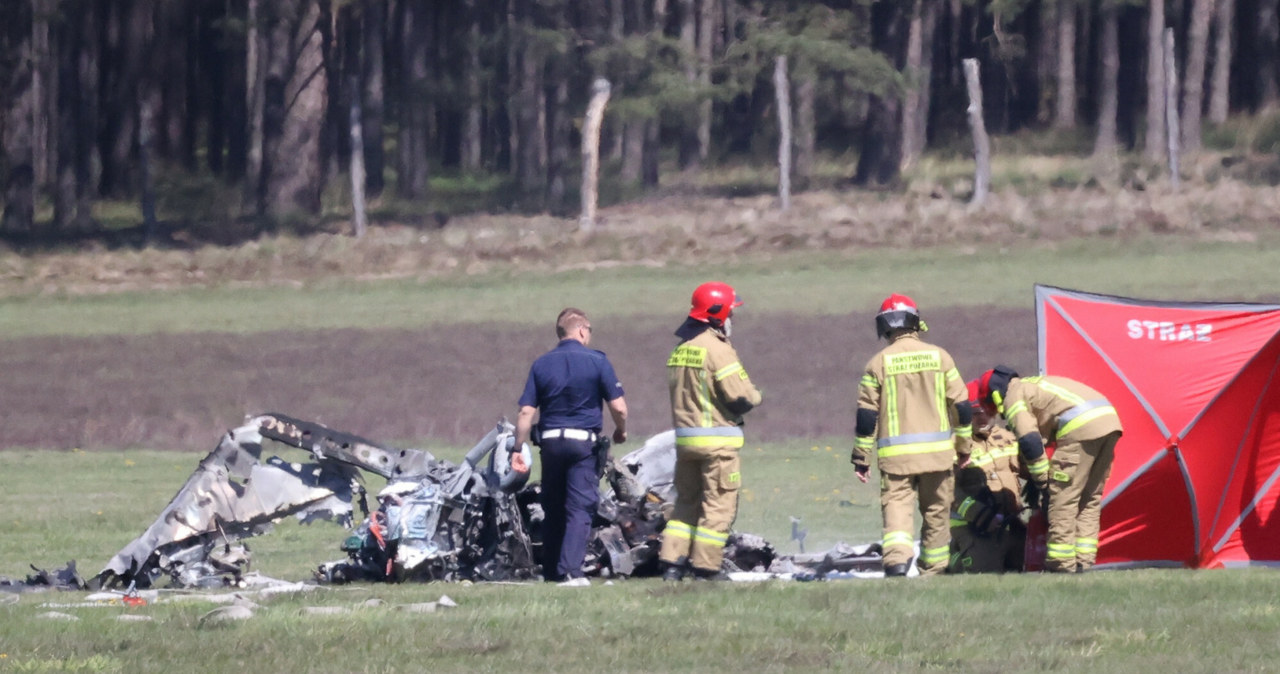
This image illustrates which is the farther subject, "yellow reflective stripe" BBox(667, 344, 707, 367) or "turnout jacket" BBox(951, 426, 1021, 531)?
"turnout jacket" BBox(951, 426, 1021, 531)

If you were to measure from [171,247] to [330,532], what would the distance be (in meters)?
21.9

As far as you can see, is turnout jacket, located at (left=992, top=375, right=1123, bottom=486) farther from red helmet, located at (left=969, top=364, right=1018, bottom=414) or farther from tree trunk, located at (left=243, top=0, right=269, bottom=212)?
tree trunk, located at (left=243, top=0, right=269, bottom=212)

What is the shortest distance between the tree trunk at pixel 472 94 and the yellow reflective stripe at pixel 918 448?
31659mm

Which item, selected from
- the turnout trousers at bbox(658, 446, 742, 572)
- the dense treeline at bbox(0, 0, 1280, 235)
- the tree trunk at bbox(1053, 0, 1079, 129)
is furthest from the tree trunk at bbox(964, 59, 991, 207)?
the turnout trousers at bbox(658, 446, 742, 572)

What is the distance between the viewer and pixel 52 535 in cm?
1359

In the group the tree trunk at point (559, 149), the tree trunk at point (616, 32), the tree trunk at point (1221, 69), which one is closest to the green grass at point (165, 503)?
the tree trunk at point (616, 32)

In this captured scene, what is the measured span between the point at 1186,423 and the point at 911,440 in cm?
182

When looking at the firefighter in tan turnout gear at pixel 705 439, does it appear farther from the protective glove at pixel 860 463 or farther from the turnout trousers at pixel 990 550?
the turnout trousers at pixel 990 550

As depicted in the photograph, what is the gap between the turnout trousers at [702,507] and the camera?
9.97 meters

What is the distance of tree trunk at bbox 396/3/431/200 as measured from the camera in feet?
140

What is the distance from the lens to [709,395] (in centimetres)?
1005

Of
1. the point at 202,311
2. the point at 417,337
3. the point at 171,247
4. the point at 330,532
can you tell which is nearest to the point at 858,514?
the point at 330,532

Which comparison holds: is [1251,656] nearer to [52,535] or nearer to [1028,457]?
[1028,457]

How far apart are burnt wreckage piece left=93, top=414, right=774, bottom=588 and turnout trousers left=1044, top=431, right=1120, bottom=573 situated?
181 cm
